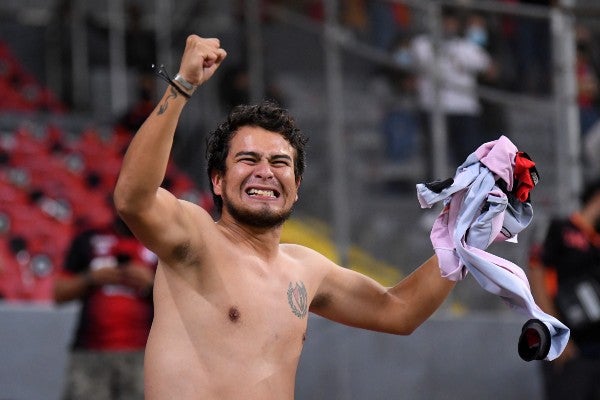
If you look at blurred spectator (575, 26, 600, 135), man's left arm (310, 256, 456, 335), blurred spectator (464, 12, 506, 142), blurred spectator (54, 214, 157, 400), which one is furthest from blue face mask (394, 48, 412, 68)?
man's left arm (310, 256, 456, 335)

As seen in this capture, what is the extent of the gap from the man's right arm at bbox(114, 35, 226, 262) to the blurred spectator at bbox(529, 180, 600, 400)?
13.3 feet

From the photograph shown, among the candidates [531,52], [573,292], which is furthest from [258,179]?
[531,52]

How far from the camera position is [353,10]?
8117mm

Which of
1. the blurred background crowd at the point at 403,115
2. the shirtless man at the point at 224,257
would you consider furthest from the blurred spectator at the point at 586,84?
the shirtless man at the point at 224,257

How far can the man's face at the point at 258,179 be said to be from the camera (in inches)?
161

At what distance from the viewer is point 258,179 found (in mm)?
4082

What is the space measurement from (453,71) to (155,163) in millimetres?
4531

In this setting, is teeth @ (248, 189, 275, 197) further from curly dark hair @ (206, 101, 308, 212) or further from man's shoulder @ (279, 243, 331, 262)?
man's shoulder @ (279, 243, 331, 262)

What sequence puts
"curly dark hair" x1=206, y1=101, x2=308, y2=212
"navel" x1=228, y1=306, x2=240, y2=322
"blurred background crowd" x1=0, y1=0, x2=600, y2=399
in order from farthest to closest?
"blurred background crowd" x1=0, y1=0, x2=600, y2=399, "curly dark hair" x1=206, y1=101, x2=308, y2=212, "navel" x1=228, y1=306, x2=240, y2=322

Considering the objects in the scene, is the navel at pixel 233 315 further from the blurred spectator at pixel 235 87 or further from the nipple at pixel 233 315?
the blurred spectator at pixel 235 87

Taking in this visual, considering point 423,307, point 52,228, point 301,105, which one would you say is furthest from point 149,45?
point 423,307

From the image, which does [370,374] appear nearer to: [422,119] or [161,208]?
[422,119]

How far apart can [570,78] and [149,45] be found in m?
4.27

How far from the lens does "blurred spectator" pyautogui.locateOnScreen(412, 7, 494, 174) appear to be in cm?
785
